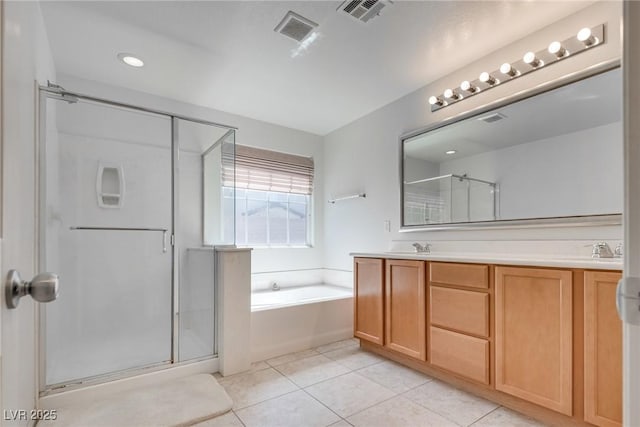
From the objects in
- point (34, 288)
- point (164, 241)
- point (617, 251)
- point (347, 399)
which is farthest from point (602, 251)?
point (164, 241)

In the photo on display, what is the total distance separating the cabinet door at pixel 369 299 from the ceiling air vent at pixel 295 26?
Result: 1745 millimetres

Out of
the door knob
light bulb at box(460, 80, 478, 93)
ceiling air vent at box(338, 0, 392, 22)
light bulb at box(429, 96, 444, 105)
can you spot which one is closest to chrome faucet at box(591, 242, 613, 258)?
light bulb at box(460, 80, 478, 93)

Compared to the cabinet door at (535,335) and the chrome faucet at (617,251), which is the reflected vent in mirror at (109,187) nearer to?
the cabinet door at (535,335)

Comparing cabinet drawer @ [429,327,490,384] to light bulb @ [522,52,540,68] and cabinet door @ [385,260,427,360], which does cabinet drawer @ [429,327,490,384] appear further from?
light bulb @ [522,52,540,68]

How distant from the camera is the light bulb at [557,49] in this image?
1911 mm

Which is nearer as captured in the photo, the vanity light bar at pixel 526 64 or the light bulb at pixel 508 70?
the vanity light bar at pixel 526 64

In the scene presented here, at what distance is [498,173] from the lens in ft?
7.48

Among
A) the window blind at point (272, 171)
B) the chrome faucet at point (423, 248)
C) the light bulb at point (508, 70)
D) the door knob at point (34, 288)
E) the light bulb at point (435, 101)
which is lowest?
the chrome faucet at point (423, 248)

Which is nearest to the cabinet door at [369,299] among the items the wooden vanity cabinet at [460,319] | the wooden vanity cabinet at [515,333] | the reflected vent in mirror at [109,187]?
the wooden vanity cabinet at [515,333]

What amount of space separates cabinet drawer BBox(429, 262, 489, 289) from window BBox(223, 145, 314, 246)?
207cm

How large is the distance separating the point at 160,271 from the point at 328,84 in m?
2.14

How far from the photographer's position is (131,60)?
2383 millimetres

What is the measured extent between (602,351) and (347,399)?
131 cm

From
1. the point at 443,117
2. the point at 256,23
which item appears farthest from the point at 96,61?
the point at 443,117
